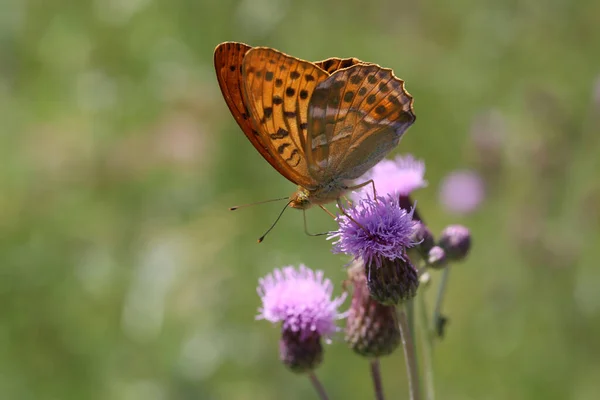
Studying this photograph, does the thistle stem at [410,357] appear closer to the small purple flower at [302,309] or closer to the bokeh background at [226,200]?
the small purple flower at [302,309]

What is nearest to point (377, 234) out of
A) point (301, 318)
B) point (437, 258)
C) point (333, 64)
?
point (437, 258)

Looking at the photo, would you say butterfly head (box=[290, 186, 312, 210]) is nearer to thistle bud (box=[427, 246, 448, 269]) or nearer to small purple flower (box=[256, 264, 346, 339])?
small purple flower (box=[256, 264, 346, 339])

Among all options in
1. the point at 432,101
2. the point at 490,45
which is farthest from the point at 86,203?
the point at 490,45

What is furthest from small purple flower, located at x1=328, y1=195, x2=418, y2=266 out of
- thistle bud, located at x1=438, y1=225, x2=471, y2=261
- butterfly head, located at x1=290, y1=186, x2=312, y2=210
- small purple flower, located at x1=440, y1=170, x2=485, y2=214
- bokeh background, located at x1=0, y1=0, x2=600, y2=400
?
small purple flower, located at x1=440, y1=170, x2=485, y2=214

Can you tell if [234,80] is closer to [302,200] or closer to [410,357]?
[302,200]

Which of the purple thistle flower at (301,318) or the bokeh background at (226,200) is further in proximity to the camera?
the bokeh background at (226,200)

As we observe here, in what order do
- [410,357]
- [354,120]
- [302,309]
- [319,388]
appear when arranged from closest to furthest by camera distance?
1. [410,357]
2. [319,388]
3. [354,120]
4. [302,309]

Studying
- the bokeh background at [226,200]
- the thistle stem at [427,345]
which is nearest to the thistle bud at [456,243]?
the thistle stem at [427,345]
